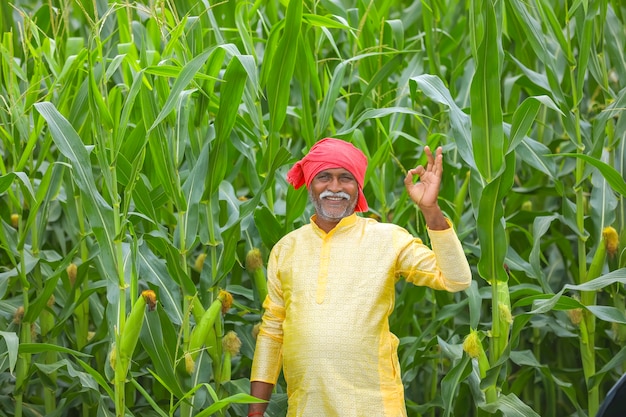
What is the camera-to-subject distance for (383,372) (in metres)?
2.79

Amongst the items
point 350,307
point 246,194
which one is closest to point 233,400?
point 350,307

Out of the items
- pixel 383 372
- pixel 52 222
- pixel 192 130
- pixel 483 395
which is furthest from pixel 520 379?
pixel 52 222

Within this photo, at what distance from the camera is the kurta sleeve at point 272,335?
295 centimetres

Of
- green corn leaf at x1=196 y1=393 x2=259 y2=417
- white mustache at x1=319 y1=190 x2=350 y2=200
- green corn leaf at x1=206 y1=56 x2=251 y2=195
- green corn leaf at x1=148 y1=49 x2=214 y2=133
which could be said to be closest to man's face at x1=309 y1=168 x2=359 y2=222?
white mustache at x1=319 y1=190 x2=350 y2=200

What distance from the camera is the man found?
2.72m

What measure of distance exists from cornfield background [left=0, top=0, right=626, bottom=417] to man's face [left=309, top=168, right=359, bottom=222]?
0.25 meters

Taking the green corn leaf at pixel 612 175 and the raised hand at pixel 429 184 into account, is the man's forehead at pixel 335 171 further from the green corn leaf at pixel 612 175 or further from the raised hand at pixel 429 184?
the green corn leaf at pixel 612 175

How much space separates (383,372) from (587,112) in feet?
6.41

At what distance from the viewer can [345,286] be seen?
9.19ft

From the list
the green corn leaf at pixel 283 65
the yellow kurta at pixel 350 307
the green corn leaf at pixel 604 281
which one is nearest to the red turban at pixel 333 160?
the yellow kurta at pixel 350 307

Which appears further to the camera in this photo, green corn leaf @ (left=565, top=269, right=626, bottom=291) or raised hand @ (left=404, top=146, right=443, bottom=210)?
green corn leaf @ (left=565, top=269, right=626, bottom=291)

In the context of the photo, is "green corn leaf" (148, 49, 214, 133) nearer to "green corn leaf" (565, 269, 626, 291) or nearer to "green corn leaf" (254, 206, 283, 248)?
"green corn leaf" (254, 206, 283, 248)

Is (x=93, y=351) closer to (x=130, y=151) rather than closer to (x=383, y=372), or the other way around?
(x=130, y=151)

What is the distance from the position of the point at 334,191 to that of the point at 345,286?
11.2 inches
